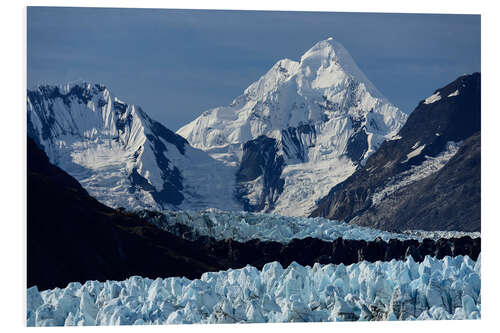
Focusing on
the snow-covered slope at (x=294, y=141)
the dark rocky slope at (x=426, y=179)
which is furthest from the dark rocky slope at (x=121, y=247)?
the snow-covered slope at (x=294, y=141)

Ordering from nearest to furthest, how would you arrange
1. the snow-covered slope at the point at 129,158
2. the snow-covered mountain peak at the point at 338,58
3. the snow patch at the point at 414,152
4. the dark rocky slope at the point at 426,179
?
the snow-covered mountain peak at the point at 338,58, the dark rocky slope at the point at 426,179, the snow-covered slope at the point at 129,158, the snow patch at the point at 414,152

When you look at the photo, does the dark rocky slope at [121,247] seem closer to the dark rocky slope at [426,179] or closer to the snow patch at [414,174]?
the dark rocky slope at [426,179]

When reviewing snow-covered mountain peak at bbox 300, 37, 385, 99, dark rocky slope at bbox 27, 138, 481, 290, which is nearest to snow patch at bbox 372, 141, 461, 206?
snow-covered mountain peak at bbox 300, 37, 385, 99

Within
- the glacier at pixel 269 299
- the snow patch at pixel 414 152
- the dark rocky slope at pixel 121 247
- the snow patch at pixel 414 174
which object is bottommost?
the glacier at pixel 269 299

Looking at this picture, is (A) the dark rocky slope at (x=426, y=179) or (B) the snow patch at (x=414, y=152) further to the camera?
(B) the snow patch at (x=414, y=152)
